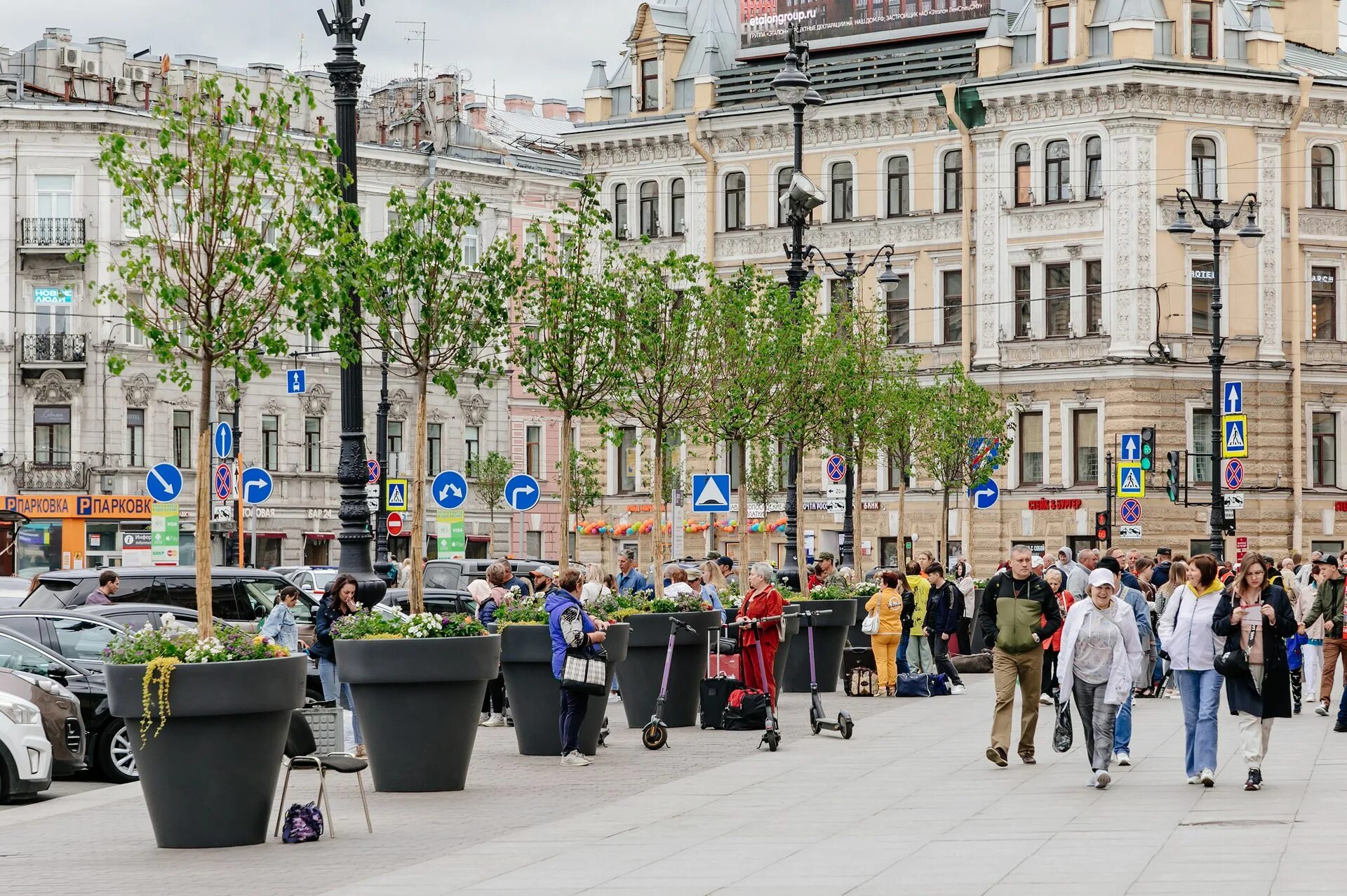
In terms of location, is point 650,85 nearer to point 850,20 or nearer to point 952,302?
point 850,20

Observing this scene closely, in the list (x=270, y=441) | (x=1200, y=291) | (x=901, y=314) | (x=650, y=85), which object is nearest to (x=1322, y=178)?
(x=1200, y=291)

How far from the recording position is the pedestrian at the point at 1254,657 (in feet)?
53.7

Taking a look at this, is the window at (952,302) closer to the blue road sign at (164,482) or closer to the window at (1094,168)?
the window at (1094,168)

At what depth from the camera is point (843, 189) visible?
208ft

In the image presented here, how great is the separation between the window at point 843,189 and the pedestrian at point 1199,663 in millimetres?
47064

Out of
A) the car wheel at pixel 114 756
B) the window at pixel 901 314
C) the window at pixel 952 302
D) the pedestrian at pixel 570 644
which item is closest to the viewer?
the pedestrian at pixel 570 644

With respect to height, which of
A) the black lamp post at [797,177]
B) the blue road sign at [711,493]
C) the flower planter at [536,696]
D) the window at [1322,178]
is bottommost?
the flower planter at [536,696]

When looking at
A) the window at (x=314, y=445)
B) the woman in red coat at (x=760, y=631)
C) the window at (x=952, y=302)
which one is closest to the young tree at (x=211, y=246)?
the woman in red coat at (x=760, y=631)

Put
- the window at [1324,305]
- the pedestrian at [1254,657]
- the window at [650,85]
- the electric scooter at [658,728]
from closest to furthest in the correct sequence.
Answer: the pedestrian at [1254,657] < the electric scooter at [658,728] < the window at [1324,305] < the window at [650,85]

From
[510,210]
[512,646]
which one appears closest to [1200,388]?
[510,210]

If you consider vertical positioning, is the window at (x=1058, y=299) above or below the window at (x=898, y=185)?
below

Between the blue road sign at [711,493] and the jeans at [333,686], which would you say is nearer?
the jeans at [333,686]

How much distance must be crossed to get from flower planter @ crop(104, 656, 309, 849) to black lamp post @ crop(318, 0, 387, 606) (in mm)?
6094

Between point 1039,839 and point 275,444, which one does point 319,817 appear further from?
point 275,444
